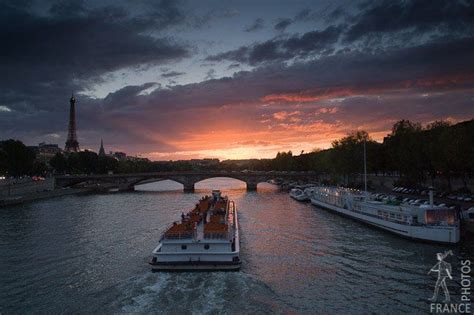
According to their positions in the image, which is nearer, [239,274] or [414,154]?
[239,274]

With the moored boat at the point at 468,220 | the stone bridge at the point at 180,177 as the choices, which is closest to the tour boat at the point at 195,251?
the moored boat at the point at 468,220

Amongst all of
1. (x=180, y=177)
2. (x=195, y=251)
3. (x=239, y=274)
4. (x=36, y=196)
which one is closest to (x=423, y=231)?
(x=239, y=274)

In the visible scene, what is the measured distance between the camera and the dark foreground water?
2027 centimetres

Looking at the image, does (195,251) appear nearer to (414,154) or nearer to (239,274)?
(239,274)

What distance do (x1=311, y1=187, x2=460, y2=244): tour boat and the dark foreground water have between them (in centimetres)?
98

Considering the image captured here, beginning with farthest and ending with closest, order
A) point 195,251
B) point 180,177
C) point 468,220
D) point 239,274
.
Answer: point 180,177 < point 468,220 < point 195,251 < point 239,274

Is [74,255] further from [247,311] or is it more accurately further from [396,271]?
[396,271]

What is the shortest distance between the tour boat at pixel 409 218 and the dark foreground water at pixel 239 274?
983mm

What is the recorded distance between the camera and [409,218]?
119 ft

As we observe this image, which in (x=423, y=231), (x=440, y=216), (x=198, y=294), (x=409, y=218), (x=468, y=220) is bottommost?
(x=198, y=294)

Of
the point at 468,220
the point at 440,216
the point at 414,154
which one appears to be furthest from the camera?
the point at 414,154

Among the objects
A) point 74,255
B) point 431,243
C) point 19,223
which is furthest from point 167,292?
point 19,223

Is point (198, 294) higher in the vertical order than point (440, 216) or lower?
lower

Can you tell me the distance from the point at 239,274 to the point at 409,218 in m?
19.1
